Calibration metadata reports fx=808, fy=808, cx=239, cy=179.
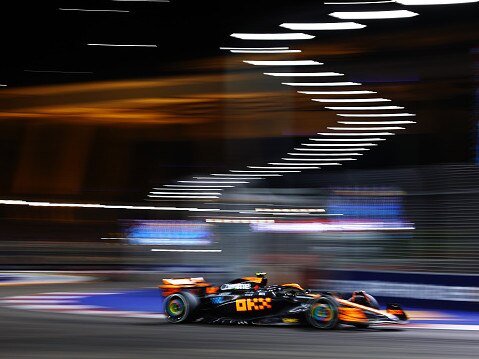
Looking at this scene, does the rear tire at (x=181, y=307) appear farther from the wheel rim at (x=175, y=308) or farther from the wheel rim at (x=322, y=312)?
the wheel rim at (x=322, y=312)

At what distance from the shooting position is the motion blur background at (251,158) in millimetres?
14906

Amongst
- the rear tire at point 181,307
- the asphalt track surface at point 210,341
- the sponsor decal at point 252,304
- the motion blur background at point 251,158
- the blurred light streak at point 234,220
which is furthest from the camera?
the blurred light streak at point 234,220

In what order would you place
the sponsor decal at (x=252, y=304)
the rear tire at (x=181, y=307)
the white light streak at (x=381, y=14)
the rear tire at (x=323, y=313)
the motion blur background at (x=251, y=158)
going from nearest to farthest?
the rear tire at (x=323, y=313) < the sponsor decal at (x=252, y=304) < the rear tire at (x=181, y=307) < the motion blur background at (x=251, y=158) < the white light streak at (x=381, y=14)

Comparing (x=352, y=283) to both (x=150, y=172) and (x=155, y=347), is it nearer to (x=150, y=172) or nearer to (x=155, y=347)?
(x=155, y=347)

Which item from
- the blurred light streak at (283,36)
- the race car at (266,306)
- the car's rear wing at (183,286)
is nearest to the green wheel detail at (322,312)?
the race car at (266,306)

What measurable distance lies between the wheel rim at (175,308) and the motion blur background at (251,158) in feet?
16.5

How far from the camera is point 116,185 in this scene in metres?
51.3

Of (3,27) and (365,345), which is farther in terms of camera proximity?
(3,27)

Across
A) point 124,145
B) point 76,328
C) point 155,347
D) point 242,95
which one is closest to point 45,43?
point 242,95

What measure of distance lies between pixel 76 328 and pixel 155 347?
2501 mm

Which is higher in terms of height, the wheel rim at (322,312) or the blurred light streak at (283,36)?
the blurred light streak at (283,36)

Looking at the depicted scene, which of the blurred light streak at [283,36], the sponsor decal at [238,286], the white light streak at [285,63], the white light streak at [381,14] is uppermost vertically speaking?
the white light streak at [381,14]

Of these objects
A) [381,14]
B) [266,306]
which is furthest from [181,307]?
[381,14]

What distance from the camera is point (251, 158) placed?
22.8 meters
